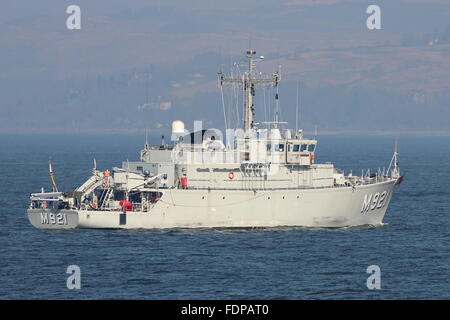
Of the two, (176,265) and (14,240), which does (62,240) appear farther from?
(176,265)

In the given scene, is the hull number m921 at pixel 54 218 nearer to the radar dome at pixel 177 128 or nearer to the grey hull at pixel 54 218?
the grey hull at pixel 54 218

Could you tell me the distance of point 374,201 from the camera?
5953 centimetres

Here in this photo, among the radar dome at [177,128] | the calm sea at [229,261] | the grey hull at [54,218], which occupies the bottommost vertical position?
the calm sea at [229,261]

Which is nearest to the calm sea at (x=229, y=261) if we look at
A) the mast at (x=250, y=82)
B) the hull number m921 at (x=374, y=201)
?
the hull number m921 at (x=374, y=201)

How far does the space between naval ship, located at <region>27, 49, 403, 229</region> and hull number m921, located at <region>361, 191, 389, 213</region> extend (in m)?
0.09

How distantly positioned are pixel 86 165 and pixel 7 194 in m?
44.9

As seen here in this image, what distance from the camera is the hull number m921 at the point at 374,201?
2314 inches

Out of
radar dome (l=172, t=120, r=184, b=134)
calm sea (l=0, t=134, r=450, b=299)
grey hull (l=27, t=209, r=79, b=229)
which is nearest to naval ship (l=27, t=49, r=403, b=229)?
grey hull (l=27, t=209, r=79, b=229)

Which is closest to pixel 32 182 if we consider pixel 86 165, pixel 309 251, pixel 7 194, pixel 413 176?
pixel 7 194

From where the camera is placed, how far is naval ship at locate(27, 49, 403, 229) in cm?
5600

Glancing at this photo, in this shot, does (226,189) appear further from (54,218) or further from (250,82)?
(54,218)

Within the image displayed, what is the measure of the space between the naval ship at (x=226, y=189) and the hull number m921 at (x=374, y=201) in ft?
0.29

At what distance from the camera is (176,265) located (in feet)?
157

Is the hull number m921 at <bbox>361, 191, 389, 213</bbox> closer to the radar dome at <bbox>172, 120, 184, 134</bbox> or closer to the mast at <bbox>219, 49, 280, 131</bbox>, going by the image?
the mast at <bbox>219, 49, 280, 131</bbox>
